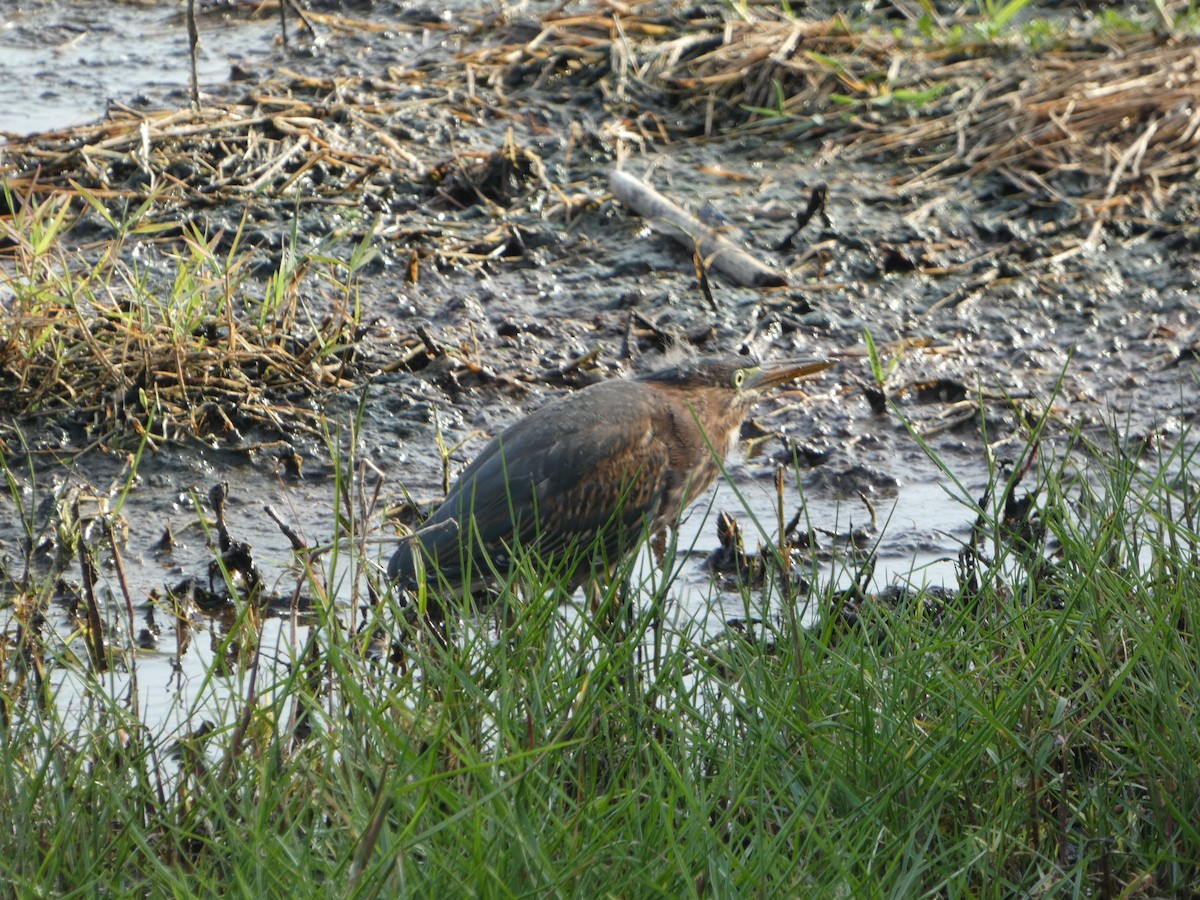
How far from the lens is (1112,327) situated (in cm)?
638

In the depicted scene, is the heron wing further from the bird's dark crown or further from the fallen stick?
the fallen stick

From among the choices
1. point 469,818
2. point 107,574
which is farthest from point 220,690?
point 469,818

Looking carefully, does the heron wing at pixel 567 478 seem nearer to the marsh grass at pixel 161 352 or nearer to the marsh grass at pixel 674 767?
the marsh grass at pixel 674 767

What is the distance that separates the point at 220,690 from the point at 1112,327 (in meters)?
4.02

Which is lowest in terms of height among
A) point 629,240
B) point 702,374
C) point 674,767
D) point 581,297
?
point 581,297

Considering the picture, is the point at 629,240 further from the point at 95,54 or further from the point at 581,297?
the point at 95,54

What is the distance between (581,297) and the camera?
6531 mm

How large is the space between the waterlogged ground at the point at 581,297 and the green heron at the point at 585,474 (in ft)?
0.94

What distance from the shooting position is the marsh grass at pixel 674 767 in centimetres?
257

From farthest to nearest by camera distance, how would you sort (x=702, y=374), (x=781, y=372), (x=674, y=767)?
(x=781, y=372)
(x=702, y=374)
(x=674, y=767)

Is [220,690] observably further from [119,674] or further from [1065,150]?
[1065,150]

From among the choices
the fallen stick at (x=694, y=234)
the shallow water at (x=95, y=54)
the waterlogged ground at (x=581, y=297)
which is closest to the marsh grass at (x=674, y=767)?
the waterlogged ground at (x=581, y=297)

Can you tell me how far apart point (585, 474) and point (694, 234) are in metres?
2.46

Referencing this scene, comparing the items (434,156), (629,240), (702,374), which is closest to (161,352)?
(702,374)
